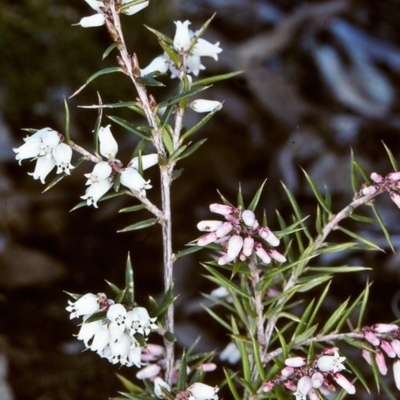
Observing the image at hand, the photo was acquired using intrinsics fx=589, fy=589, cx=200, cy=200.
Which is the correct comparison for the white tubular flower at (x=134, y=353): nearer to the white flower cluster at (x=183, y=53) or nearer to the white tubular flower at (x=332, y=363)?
the white tubular flower at (x=332, y=363)

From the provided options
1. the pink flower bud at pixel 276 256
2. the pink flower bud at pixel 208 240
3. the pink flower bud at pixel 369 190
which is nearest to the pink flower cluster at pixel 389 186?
the pink flower bud at pixel 369 190

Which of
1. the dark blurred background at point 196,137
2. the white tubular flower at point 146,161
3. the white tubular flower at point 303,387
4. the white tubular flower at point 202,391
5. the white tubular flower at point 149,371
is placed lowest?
the dark blurred background at point 196,137

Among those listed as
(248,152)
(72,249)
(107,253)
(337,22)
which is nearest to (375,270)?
(248,152)

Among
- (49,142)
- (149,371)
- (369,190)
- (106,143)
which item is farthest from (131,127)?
(149,371)

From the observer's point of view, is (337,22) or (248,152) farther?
(337,22)

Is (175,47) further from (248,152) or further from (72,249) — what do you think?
(248,152)

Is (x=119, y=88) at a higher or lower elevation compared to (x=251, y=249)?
lower

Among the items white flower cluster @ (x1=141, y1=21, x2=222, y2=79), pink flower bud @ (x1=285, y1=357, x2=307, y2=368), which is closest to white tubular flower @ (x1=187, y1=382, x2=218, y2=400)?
pink flower bud @ (x1=285, y1=357, x2=307, y2=368)
